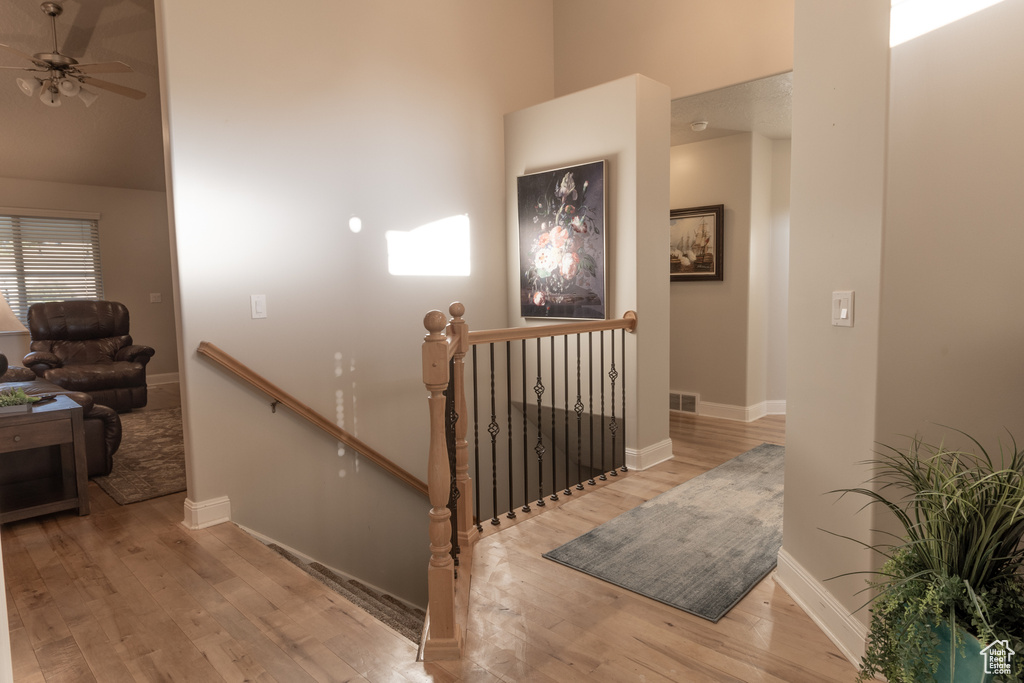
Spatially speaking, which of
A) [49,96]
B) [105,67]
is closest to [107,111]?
[49,96]

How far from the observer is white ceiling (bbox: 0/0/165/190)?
4426mm

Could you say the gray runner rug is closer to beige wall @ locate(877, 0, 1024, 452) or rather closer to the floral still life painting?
beige wall @ locate(877, 0, 1024, 452)

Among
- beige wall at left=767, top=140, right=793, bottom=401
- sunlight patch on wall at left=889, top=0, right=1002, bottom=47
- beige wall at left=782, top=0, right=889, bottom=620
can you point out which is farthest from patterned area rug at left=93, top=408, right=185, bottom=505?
beige wall at left=767, top=140, right=793, bottom=401

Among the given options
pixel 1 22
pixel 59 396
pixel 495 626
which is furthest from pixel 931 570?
pixel 1 22

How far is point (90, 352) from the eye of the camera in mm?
6383

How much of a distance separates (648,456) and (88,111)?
6.18 m

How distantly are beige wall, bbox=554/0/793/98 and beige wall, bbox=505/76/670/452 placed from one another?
49 cm

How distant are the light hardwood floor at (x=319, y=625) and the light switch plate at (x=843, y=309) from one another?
3.44 feet

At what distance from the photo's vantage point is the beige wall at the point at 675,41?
3799 mm

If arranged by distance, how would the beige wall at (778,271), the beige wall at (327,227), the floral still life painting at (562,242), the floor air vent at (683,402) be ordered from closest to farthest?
the beige wall at (327,227) → the floral still life painting at (562,242) → the beige wall at (778,271) → the floor air vent at (683,402)

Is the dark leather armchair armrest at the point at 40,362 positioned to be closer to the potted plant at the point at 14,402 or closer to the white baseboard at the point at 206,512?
the potted plant at the point at 14,402

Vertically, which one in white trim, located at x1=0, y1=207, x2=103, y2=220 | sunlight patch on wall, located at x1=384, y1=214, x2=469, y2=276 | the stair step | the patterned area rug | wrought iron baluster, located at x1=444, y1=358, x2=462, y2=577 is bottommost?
the stair step

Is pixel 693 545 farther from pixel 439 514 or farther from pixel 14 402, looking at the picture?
pixel 14 402

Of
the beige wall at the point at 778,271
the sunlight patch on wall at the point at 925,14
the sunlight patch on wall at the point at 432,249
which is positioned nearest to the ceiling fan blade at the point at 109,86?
the sunlight patch on wall at the point at 432,249
